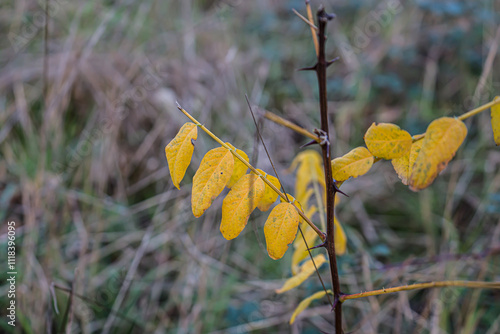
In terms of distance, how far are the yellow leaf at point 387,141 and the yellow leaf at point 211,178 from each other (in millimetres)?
218

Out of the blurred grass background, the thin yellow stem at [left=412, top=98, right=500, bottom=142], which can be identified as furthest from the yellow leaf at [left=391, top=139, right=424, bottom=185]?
the blurred grass background

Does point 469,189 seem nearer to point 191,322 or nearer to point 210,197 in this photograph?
point 191,322

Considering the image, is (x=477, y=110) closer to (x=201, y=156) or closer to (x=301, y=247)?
(x=301, y=247)

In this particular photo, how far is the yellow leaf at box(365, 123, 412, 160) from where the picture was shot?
1.88 ft

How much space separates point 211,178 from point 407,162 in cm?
32

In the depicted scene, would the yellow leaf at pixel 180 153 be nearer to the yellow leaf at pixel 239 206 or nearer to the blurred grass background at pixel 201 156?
the yellow leaf at pixel 239 206

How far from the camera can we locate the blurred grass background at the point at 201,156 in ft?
4.54

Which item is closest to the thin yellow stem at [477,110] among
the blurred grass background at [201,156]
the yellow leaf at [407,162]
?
the yellow leaf at [407,162]

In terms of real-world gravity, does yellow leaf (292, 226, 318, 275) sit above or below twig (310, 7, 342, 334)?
below

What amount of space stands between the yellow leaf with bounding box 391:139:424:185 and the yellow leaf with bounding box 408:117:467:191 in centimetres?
10

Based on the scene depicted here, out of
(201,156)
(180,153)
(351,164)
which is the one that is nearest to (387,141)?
(351,164)

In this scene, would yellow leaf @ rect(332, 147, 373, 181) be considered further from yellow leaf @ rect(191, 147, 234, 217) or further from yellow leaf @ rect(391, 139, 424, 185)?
yellow leaf @ rect(191, 147, 234, 217)

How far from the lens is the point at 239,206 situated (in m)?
0.60

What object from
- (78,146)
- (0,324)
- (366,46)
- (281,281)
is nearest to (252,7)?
(366,46)
